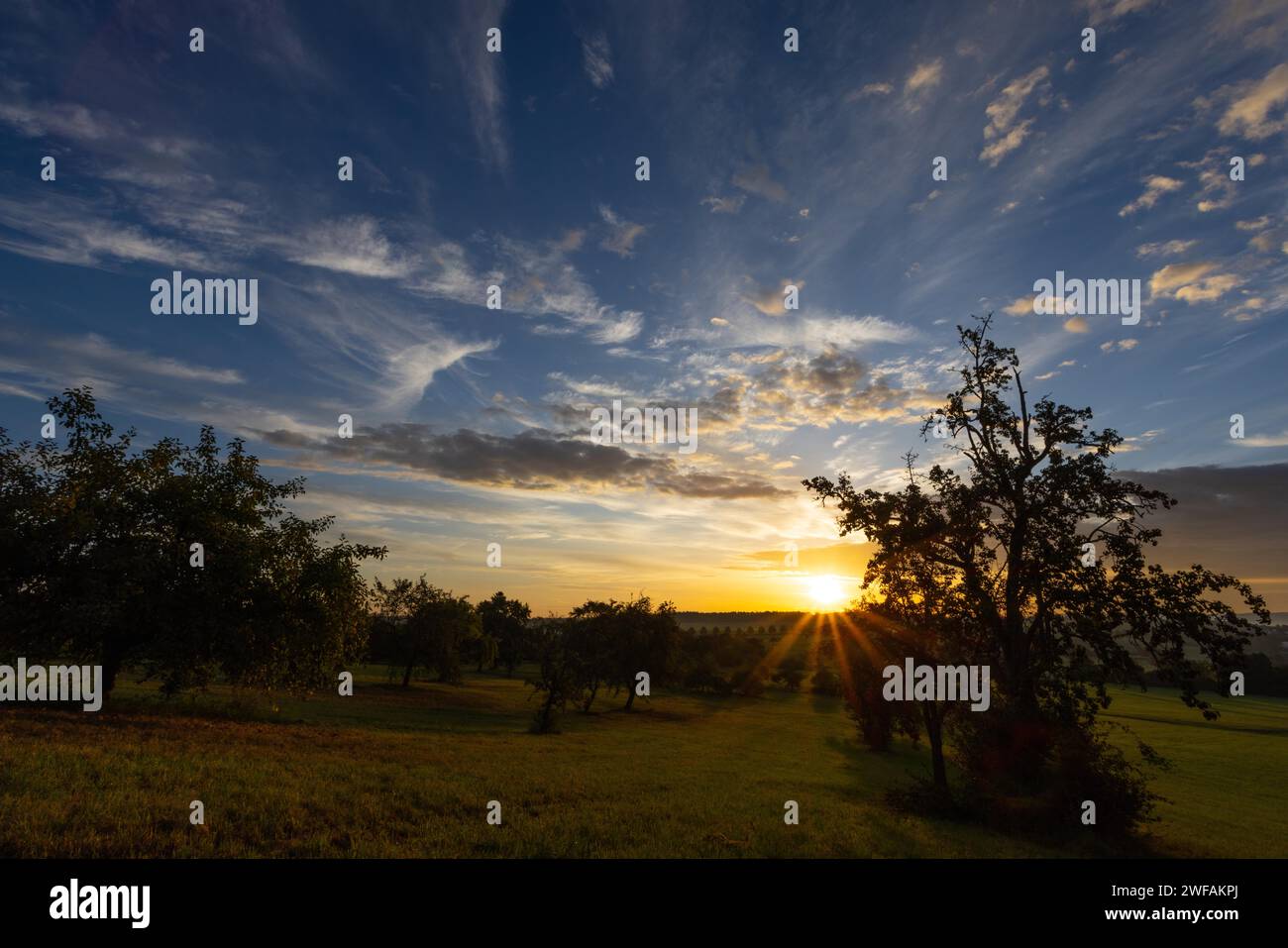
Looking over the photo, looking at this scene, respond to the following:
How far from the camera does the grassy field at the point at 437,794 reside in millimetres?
11359

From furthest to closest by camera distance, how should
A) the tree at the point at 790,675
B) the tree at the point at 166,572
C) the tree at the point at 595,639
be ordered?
1. the tree at the point at 790,675
2. the tree at the point at 595,639
3. the tree at the point at 166,572

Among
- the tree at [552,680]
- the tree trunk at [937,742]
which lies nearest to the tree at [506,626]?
the tree at [552,680]

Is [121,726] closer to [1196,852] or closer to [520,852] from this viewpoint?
[520,852]

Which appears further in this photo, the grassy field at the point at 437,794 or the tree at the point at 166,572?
the tree at the point at 166,572

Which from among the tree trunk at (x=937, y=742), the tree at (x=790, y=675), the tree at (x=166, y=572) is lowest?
the tree at (x=790, y=675)

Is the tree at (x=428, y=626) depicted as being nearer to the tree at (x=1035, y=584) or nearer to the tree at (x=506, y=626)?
the tree at (x=506, y=626)

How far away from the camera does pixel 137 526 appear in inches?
976

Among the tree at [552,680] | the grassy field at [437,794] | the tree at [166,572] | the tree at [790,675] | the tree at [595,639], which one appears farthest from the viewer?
the tree at [790,675]

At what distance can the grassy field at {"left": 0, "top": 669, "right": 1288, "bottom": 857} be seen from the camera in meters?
11.4
